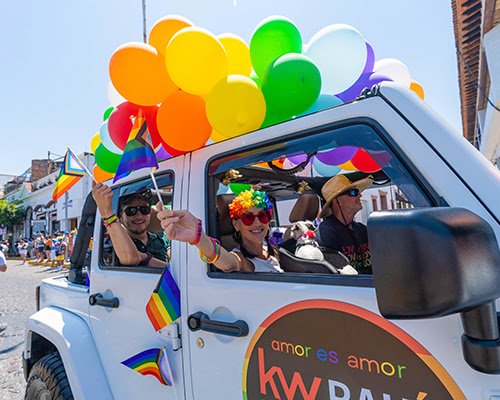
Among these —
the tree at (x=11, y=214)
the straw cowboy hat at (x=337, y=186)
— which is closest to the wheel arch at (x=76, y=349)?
the straw cowboy hat at (x=337, y=186)

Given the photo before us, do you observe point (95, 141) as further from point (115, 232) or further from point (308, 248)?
point (308, 248)

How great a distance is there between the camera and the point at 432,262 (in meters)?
0.68

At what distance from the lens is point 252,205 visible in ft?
6.66

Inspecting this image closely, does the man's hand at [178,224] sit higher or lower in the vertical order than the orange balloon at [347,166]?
lower

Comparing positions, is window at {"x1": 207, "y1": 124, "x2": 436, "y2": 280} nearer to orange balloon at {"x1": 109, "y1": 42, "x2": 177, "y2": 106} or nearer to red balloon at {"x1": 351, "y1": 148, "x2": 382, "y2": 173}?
red balloon at {"x1": 351, "y1": 148, "x2": 382, "y2": 173}

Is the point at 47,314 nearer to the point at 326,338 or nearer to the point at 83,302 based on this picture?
the point at 83,302

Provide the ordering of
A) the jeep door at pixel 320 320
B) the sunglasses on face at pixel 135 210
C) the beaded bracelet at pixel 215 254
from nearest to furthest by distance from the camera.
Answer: the jeep door at pixel 320 320
the beaded bracelet at pixel 215 254
the sunglasses on face at pixel 135 210

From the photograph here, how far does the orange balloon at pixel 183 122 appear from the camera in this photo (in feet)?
5.74

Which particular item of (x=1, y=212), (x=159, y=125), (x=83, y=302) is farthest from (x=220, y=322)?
(x=1, y=212)

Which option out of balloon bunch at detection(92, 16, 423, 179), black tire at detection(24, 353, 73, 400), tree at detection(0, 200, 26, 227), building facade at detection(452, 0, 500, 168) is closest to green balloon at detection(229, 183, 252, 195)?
balloon bunch at detection(92, 16, 423, 179)

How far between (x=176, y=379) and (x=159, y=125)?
1168mm

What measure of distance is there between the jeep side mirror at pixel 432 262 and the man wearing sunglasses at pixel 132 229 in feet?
5.19

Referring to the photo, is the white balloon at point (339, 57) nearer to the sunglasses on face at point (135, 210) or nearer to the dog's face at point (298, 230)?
the dog's face at point (298, 230)

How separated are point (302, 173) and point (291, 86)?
120cm
